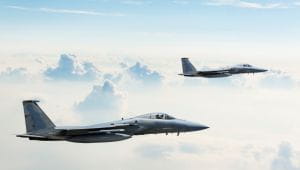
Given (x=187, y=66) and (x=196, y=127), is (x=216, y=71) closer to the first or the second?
(x=187, y=66)

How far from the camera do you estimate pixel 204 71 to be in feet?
292

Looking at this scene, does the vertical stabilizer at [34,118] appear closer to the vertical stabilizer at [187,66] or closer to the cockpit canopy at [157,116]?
the cockpit canopy at [157,116]

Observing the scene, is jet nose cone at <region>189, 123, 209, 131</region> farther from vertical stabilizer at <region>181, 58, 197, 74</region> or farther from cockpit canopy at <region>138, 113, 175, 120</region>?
vertical stabilizer at <region>181, 58, 197, 74</region>

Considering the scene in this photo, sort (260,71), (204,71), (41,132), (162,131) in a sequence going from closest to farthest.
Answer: (41,132), (162,131), (204,71), (260,71)

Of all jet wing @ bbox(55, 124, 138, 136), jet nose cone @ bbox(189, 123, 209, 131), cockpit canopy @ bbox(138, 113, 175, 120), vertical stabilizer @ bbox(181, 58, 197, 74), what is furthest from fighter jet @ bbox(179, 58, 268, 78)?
jet wing @ bbox(55, 124, 138, 136)

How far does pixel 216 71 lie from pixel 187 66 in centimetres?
564

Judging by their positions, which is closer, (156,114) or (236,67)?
(156,114)

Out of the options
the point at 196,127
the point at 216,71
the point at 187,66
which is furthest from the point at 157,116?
the point at 187,66

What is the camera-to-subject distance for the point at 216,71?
89.1 metres

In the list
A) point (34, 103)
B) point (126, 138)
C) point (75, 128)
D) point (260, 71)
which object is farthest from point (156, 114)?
point (260, 71)

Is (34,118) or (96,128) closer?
(34,118)

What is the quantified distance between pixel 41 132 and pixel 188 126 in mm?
13399

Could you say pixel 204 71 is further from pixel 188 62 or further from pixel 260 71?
pixel 260 71

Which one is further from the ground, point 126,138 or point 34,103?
point 34,103
